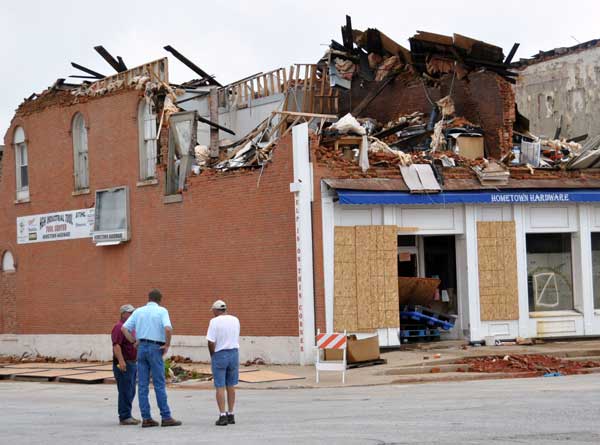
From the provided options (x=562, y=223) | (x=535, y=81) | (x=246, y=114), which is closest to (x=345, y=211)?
(x=562, y=223)

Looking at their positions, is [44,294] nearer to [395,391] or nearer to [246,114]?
[246,114]

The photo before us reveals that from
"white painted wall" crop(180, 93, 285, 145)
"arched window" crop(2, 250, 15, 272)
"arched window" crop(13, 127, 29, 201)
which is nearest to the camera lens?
"white painted wall" crop(180, 93, 285, 145)

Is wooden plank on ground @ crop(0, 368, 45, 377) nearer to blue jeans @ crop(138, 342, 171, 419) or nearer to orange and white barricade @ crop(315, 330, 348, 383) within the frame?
orange and white barricade @ crop(315, 330, 348, 383)

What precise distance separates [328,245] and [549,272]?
6.54 m

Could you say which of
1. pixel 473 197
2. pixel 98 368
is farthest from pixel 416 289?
pixel 98 368

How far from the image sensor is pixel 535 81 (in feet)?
134

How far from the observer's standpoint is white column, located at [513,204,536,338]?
28.3 metres

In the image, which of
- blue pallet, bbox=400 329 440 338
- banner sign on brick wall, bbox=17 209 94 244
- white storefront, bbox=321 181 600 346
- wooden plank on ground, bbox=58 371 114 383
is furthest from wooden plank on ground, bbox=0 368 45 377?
blue pallet, bbox=400 329 440 338

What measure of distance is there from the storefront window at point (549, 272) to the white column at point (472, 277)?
5.95 feet

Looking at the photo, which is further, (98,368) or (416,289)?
(98,368)

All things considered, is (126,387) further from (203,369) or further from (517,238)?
(517,238)

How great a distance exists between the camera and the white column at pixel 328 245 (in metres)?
26.6

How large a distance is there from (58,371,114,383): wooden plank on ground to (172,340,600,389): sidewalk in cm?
304

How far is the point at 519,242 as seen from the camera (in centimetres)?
2836
